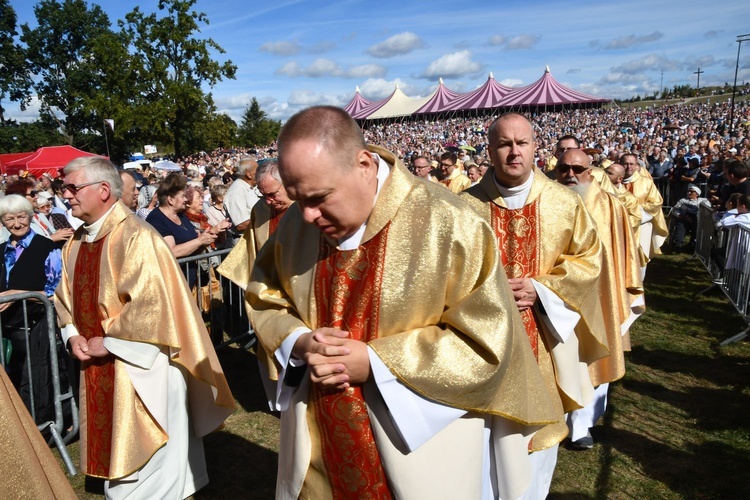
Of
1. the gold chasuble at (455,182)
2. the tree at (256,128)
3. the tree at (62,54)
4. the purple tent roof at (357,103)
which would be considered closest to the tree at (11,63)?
the tree at (62,54)

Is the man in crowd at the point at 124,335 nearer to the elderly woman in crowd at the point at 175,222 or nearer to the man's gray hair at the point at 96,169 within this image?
the man's gray hair at the point at 96,169

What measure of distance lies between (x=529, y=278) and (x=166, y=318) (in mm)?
2180

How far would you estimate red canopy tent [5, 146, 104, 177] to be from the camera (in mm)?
26844

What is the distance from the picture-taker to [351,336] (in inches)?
89.4

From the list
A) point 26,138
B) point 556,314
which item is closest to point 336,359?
point 556,314

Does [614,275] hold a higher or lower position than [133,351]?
higher

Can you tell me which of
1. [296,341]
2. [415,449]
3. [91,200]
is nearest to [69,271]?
[91,200]

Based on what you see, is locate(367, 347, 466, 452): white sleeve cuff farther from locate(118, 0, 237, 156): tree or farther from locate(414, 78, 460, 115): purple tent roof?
locate(414, 78, 460, 115): purple tent roof

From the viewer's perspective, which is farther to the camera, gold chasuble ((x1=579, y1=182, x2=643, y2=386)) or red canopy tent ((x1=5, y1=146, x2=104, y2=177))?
red canopy tent ((x1=5, y1=146, x2=104, y2=177))

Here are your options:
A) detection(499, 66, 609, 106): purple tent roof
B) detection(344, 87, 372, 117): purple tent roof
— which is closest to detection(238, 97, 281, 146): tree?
detection(344, 87, 372, 117): purple tent roof

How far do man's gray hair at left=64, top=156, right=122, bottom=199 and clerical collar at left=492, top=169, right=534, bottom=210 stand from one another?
242 centimetres

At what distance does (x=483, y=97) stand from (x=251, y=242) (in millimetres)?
50948

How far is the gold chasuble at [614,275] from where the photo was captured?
432 centimetres

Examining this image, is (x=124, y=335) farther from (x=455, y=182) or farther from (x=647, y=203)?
(x=647, y=203)
